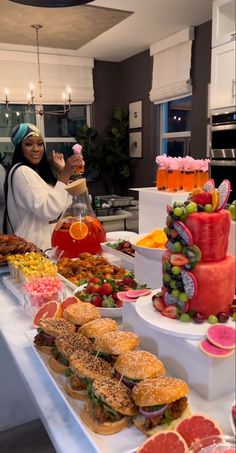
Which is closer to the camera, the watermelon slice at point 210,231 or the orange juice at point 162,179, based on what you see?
the watermelon slice at point 210,231

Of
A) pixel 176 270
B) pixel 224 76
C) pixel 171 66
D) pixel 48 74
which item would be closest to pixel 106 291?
pixel 176 270

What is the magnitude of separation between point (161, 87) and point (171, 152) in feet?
2.41

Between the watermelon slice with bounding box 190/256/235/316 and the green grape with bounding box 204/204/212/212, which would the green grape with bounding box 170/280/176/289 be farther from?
the green grape with bounding box 204/204/212/212

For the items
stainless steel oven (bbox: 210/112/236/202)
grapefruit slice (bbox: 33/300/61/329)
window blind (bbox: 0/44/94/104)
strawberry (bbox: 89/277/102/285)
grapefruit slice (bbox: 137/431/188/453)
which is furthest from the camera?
window blind (bbox: 0/44/94/104)

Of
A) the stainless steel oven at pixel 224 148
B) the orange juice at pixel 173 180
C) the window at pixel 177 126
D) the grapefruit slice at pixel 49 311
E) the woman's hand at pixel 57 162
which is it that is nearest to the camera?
the stainless steel oven at pixel 224 148

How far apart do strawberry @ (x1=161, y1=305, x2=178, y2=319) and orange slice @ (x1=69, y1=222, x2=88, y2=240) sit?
0.75 m

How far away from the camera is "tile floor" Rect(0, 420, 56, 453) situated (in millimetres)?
1466

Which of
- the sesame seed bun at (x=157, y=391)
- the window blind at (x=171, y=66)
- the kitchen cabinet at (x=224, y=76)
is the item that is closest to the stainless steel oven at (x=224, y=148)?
the kitchen cabinet at (x=224, y=76)

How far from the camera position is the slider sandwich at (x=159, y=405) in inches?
23.5

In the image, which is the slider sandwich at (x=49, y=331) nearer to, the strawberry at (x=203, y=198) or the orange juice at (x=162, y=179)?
the strawberry at (x=203, y=198)

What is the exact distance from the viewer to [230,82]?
629 millimetres

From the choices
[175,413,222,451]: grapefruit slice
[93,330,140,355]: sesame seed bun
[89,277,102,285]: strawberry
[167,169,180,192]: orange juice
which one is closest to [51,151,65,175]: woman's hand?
[167,169,180,192]: orange juice

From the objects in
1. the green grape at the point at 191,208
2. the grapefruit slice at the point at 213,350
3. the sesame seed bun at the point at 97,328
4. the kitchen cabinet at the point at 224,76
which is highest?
the kitchen cabinet at the point at 224,76

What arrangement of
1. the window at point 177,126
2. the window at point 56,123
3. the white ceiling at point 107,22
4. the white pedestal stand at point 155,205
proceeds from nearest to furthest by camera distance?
the white pedestal stand at point 155,205 → the white ceiling at point 107,22 → the window at point 177,126 → the window at point 56,123
